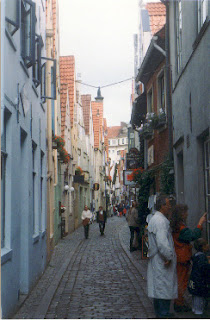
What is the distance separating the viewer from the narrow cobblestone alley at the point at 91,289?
7051 millimetres

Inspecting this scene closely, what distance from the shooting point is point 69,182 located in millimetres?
26516

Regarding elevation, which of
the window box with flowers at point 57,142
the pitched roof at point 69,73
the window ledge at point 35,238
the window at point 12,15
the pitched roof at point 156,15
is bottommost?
the window ledge at point 35,238

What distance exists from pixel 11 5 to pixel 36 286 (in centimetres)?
534

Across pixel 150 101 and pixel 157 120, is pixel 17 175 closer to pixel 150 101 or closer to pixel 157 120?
pixel 157 120

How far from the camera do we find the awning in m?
17.5

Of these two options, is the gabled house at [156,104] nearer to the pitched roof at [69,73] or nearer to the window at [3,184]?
the window at [3,184]

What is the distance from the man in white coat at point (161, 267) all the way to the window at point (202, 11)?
363 centimetres

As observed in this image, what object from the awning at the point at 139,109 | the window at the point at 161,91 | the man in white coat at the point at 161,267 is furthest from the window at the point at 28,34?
the awning at the point at 139,109

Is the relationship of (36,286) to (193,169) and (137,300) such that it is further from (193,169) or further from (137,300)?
(193,169)

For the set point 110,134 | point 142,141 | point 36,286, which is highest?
point 110,134

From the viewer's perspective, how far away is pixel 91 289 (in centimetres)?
908

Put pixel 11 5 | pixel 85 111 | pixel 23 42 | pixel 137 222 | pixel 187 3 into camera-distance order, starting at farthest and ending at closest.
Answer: pixel 85 111
pixel 137 222
pixel 187 3
pixel 23 42
pixel 11 5

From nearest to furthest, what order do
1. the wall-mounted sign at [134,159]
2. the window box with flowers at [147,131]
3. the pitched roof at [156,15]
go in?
the window box with flowers at [147,131] → the wall-mounted sign at [134,159] → the pitched roof at [156,15]

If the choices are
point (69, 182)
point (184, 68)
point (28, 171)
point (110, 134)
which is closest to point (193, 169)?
point (184, 68)
